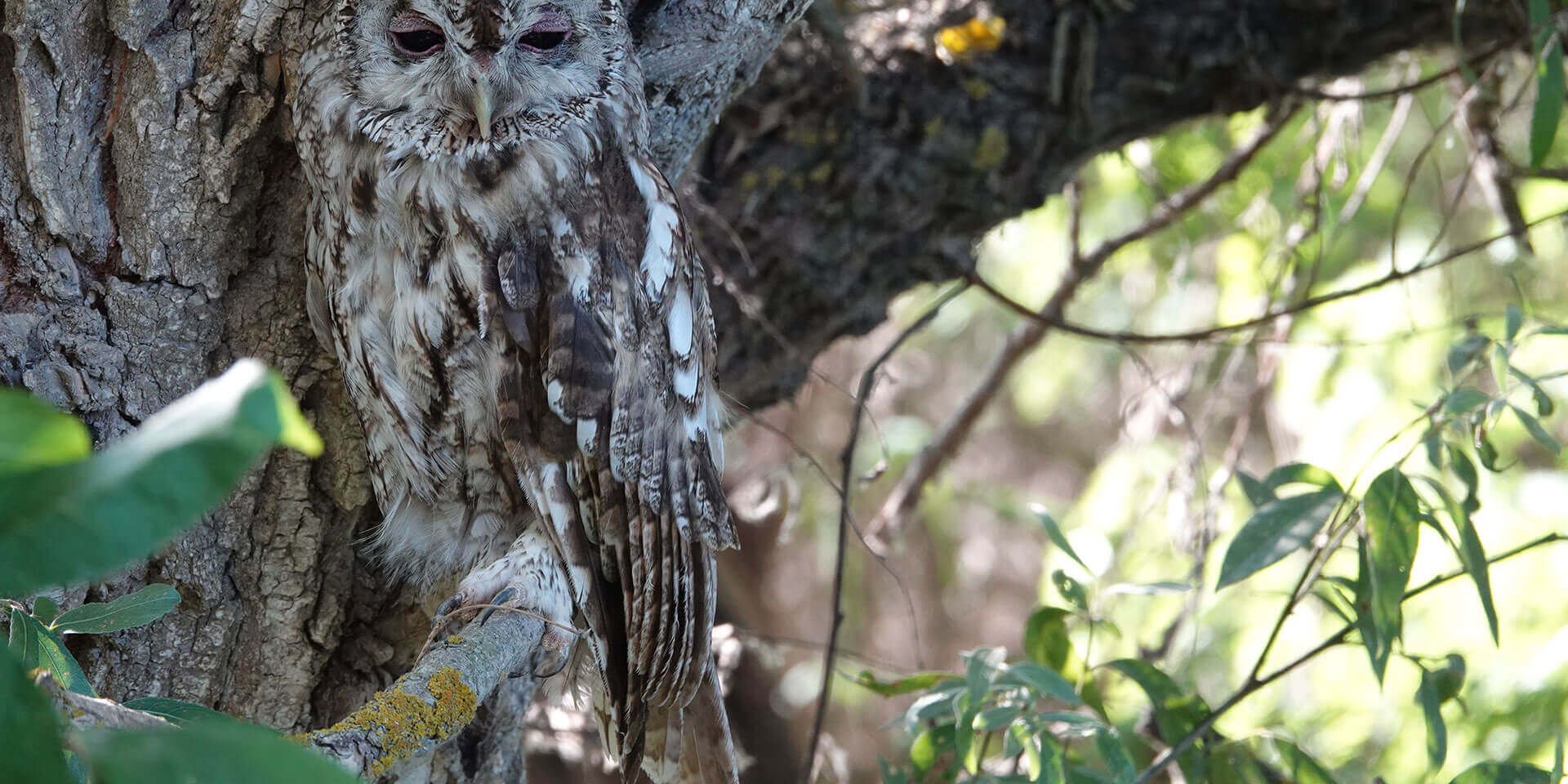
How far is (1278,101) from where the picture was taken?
2.50m

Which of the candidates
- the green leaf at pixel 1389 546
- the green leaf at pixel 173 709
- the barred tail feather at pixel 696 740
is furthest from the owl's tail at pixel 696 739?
the green leaf at pixel 1389 546

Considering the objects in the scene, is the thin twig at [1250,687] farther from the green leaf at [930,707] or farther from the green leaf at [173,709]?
the green leaf at [173,709]

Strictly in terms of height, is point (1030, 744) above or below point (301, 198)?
above

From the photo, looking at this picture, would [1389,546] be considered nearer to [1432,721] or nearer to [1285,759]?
[1432,721]

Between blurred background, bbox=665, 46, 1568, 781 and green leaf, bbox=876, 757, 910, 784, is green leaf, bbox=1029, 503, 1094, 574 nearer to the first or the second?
blurred background, bbox=665, 46, 1568, 781

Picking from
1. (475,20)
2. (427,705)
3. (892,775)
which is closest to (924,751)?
(892,775)

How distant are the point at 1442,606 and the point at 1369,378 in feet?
2.03

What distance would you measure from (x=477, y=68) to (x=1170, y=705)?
1.47 metres

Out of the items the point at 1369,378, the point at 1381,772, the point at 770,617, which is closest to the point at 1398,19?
the point at 1369,378

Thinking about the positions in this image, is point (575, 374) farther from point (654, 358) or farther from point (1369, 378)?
point (1369, 378)

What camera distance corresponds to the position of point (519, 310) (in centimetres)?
157

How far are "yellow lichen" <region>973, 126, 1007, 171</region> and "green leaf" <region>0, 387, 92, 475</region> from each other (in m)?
1.93

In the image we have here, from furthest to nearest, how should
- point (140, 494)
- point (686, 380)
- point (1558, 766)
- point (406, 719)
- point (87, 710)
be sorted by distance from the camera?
point (686, 380) < point (1558, 766) < point (406, 719) < point (87, 710) < point (140, 494)

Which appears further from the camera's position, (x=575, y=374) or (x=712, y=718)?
(x=712, y=718)
